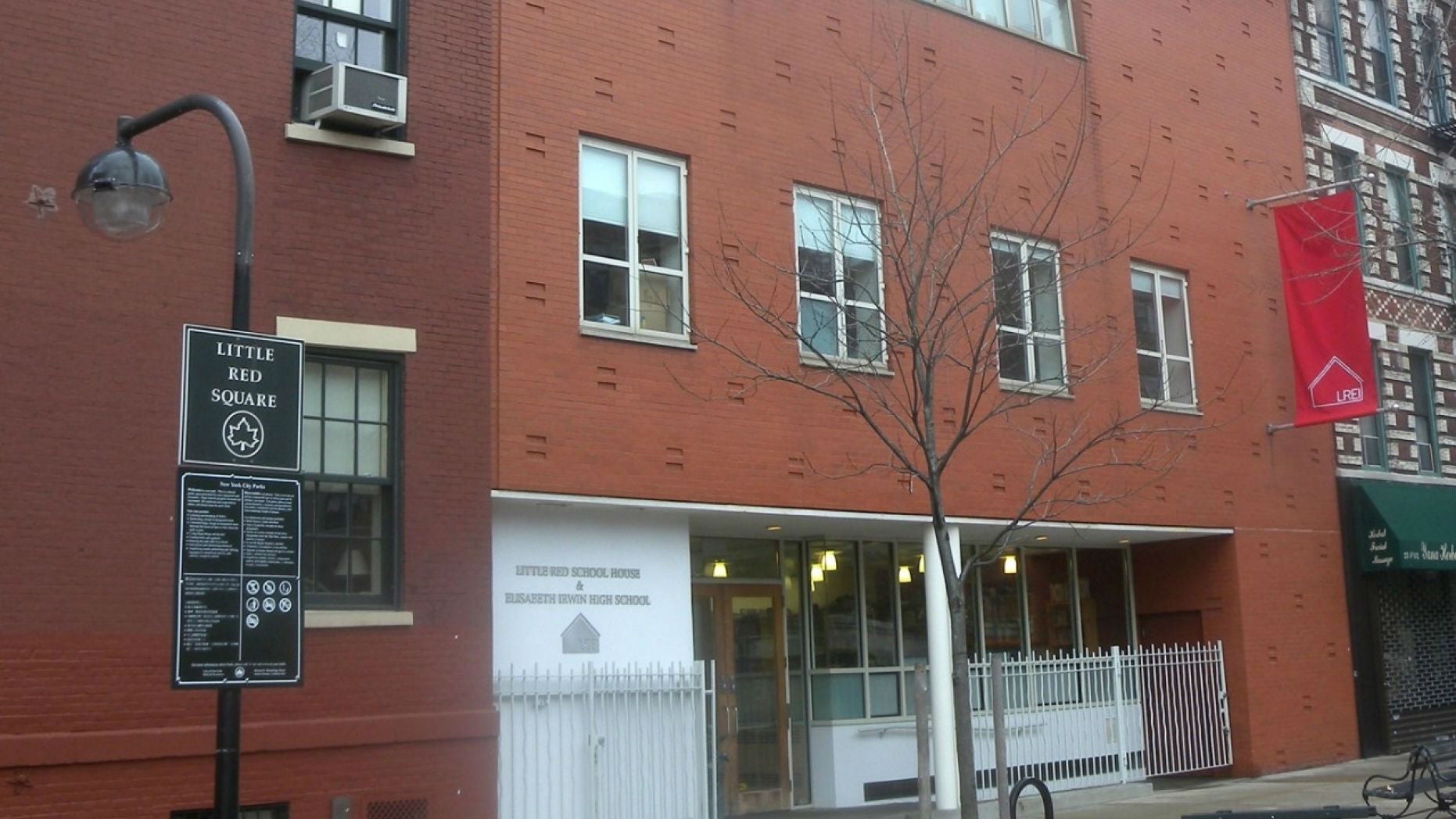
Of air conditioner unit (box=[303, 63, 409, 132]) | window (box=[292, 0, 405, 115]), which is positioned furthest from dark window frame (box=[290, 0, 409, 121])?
air conditioner unit (box=[303, 63, 409, 132])

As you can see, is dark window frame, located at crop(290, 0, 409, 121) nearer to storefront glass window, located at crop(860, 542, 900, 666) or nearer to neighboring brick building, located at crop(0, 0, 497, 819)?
neighboring brick building, located at crop(0, 0, 497, 819)

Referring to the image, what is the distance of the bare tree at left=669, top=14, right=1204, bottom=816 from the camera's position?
624 inches

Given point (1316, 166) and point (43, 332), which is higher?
point (1316, 166)

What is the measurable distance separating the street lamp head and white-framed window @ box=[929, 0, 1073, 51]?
12.2m

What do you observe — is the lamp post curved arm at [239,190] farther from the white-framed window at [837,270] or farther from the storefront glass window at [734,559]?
the storefront glass window at [734,559]

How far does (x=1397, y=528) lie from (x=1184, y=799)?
635cm

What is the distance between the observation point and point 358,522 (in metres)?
13.0

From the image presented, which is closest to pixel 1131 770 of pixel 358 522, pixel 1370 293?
pixel 1370 293

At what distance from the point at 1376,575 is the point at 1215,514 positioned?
13.8 ft

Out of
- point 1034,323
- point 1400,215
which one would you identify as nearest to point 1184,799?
point 1034,323

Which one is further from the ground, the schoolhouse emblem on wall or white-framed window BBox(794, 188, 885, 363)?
white-framed window BBox(794, 188, 885, 363)

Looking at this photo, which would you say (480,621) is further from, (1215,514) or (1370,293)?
(1370,293)

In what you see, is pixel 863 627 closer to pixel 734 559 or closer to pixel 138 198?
pixel 734 559

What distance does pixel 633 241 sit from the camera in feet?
50.5
